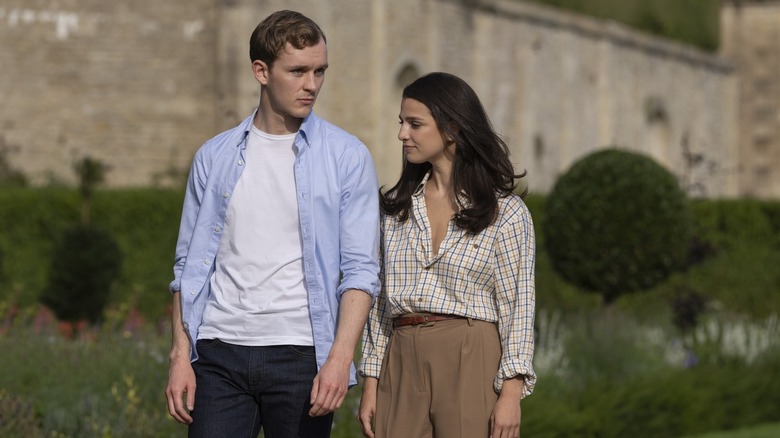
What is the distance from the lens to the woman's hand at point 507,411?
14.6ft

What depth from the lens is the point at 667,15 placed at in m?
35.2

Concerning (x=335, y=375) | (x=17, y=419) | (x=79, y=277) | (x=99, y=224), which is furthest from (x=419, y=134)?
(x=99, y=224)

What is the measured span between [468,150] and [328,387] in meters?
0.88

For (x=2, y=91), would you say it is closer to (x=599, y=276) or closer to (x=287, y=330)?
(x=599, y=276)

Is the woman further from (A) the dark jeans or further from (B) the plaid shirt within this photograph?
(A) the dark jeans

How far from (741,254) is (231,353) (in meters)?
13.5

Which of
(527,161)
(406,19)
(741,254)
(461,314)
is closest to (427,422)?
(461,314)

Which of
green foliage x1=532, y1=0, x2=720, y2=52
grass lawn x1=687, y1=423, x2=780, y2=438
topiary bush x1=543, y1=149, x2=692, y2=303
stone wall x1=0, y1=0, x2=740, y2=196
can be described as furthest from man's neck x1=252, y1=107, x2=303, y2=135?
green foliage x1=532, y1=0, x2=720, y2=52

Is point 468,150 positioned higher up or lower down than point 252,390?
higher up

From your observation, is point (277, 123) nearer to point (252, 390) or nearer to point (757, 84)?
point (252, 390)

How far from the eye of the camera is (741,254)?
17125 millimetres

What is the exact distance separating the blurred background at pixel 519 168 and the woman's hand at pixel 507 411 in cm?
302

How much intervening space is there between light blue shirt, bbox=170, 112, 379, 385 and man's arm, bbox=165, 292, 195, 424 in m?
0.03

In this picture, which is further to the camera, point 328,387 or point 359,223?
point 359,223
